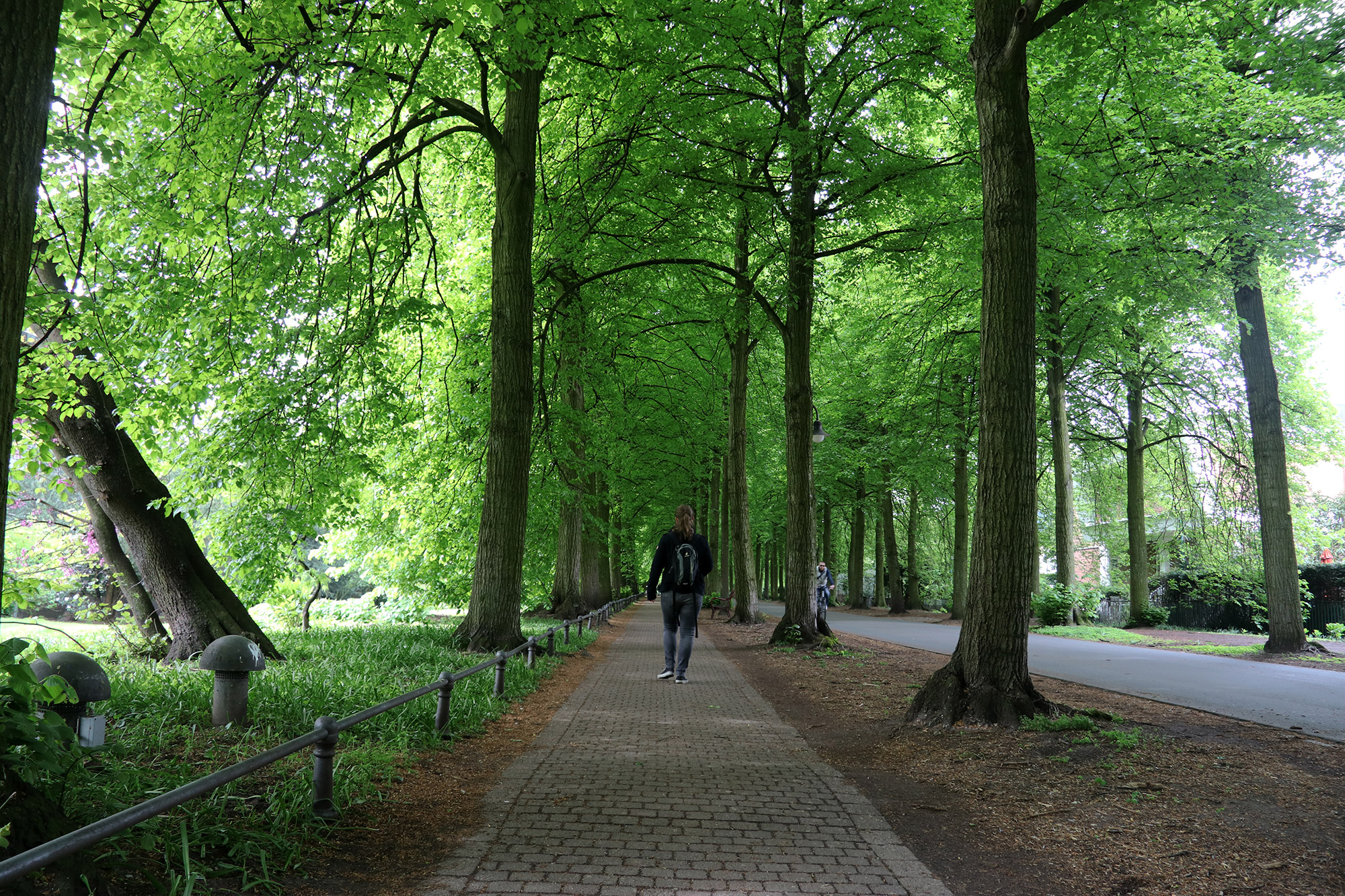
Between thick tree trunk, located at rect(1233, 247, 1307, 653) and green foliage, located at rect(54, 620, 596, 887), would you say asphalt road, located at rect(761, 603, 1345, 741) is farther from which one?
green foliage, located at rect(54, 620, 596, 887)

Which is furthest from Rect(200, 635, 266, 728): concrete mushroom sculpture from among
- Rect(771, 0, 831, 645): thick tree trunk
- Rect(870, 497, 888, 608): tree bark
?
Rect(870, 497, 888, 608): tree bark

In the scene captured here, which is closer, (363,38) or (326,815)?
(326,815)

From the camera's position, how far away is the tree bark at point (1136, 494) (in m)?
22.4

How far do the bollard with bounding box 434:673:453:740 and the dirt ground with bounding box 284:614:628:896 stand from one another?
0.20 metres

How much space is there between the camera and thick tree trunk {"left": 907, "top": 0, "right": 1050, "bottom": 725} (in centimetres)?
709

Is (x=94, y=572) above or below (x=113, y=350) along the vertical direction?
below

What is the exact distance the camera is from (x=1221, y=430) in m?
Result: 21.0

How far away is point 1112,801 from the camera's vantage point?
5.02 m

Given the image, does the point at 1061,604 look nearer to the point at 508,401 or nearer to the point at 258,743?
the point at 508,401

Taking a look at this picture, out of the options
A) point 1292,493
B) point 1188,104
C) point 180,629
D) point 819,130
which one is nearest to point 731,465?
point 819,130

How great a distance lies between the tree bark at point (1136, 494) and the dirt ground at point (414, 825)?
20.7 m

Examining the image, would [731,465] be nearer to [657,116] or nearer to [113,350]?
[657,116]

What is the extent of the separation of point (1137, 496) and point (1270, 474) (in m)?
8.84

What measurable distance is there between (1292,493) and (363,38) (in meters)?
30.9
